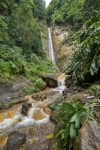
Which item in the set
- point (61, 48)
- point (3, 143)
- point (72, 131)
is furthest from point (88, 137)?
point (61, 48)

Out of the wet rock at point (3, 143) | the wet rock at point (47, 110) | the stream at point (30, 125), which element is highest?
the wet rock at point (47, 110)

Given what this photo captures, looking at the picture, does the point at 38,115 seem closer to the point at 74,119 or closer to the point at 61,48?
the point at 74,119

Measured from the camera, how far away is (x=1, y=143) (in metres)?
2.56

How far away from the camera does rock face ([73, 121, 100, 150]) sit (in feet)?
4.39

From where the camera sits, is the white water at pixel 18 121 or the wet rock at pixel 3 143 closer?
the wet rock at pixel 3 143

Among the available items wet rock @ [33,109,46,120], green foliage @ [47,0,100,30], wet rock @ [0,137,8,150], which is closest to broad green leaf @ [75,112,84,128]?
wet rock @ [0,137,8,150]

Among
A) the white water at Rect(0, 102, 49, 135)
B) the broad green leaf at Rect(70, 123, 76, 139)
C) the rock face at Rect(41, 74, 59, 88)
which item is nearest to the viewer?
the broad green leaf at Rect(70, 123, 76, 139)

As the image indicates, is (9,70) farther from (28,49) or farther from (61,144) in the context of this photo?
(61,144)

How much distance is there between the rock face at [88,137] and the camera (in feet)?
4.39

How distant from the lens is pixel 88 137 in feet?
4.72

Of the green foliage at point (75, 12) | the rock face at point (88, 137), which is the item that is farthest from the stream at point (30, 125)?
the green foliage at point (75, 12)

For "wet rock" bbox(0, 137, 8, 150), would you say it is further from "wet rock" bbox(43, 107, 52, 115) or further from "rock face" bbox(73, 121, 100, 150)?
"rock face" bbox(73, 121, 100, 150)

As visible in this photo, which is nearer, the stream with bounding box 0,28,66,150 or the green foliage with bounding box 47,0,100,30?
the stream with bounding box 0,28,66,150

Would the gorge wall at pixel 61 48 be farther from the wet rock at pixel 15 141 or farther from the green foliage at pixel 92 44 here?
the wet rock at pixel 15 141
